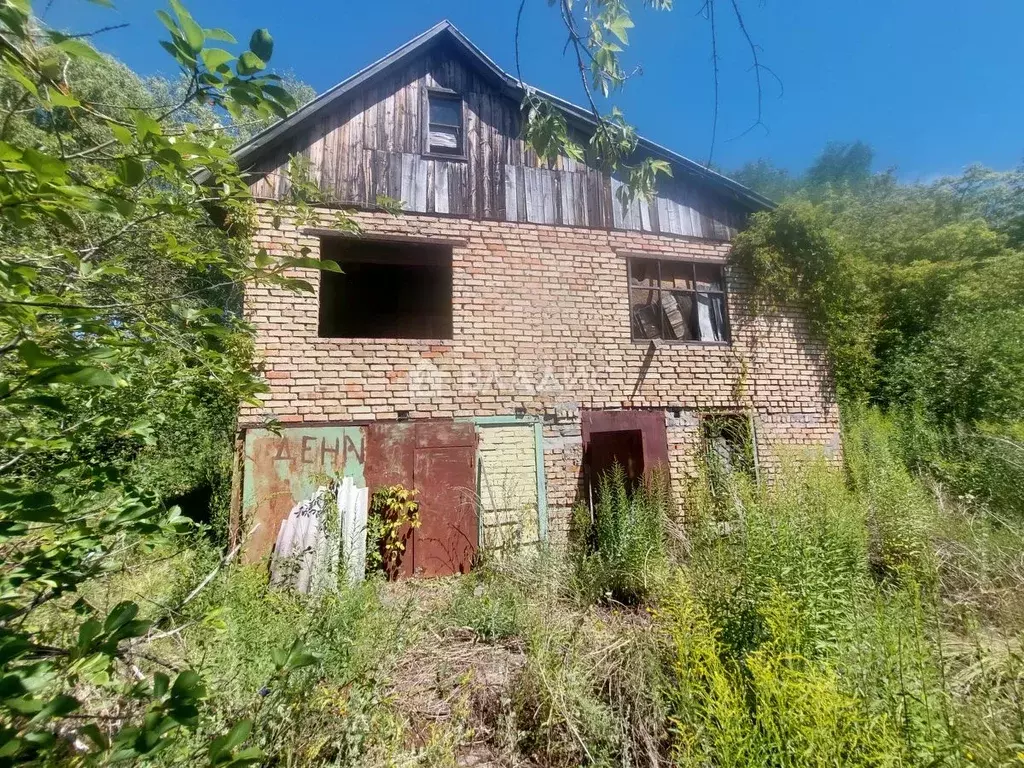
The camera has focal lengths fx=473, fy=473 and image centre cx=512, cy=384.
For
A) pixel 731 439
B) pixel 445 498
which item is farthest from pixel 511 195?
pixel 731 439

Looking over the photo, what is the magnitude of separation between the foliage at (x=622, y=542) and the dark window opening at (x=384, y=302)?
4.07m

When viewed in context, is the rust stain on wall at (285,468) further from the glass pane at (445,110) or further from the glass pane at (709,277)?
the glass pane at (709,277)

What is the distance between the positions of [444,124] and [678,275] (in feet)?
14.4

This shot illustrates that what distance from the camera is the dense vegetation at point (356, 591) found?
3.35ft

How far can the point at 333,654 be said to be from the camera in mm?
3100

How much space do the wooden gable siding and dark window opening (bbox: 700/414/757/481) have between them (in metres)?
3.08

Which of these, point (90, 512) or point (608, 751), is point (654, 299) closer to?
point (608, 751)

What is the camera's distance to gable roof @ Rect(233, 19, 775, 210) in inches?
248

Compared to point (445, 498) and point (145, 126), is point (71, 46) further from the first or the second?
point (445, 498)

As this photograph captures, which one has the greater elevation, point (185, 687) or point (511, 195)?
point (511, 195)

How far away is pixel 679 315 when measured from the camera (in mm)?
7676

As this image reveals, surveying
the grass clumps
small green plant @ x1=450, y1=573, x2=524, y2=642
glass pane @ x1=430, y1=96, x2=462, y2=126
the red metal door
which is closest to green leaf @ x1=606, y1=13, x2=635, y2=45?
the grass clumps

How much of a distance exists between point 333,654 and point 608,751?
1789 millimetres

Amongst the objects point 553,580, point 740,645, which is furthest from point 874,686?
point 553,580
